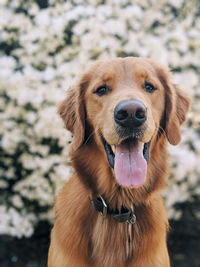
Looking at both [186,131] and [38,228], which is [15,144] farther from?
[186,131]

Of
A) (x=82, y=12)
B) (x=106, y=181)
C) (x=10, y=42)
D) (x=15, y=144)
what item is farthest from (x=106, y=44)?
(x=106, y=181)

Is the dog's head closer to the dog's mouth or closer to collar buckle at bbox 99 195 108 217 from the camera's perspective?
the dog's mouth

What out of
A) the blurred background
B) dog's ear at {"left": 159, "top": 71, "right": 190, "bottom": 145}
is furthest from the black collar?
the blurred background

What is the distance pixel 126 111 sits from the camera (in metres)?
2.63

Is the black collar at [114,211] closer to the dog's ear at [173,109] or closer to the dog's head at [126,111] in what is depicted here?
the dog's head at [126,111]

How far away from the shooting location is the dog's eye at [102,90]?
3038mm

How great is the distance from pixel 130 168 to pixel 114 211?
0.41 meters

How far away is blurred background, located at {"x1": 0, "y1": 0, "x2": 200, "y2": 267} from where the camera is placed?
4.85m

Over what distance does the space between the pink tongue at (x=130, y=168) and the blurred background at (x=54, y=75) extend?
6.39ft

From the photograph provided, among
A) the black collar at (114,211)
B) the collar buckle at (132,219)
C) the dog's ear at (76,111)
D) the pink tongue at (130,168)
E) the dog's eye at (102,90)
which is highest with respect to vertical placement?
the dog's eye at (102,90)

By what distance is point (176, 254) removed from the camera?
5.42 m

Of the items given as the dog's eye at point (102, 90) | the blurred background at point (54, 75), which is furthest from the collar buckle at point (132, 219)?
the blurred background at point (54, 75)

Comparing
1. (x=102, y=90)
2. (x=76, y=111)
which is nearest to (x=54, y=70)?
(x=76, y=111)

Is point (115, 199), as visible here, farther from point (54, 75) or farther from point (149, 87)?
point (54, 75)
